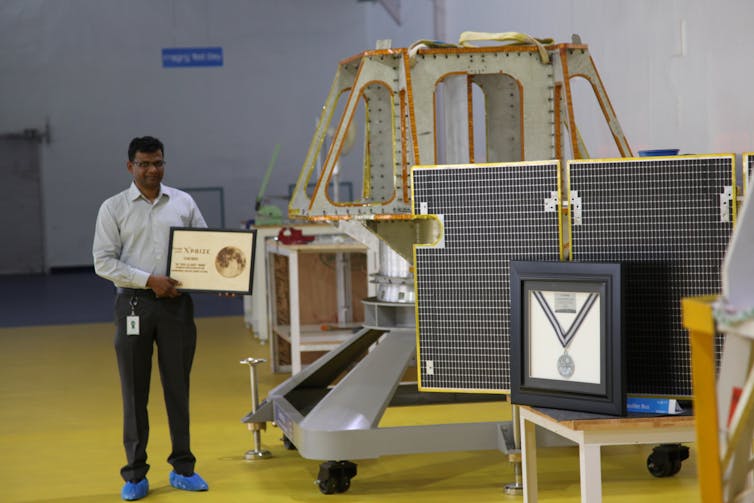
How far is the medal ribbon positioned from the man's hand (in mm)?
1708

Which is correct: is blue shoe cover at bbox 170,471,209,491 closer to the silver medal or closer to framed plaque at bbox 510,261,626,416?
framed plaque at bbox 510,261,626,416

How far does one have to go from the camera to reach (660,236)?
331cm

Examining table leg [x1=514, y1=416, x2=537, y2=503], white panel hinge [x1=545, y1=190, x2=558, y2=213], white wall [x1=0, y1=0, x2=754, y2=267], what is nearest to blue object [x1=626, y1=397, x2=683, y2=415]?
table leg [x1=514, y1=416, x2=537, y2=503]

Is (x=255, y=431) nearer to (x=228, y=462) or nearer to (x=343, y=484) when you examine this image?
(x=228, y=462)

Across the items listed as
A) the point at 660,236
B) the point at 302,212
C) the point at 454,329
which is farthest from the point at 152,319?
the point at 660,236

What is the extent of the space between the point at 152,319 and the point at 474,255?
1526 millimetres

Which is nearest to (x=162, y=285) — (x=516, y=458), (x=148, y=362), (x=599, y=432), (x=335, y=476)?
(x=148, y=362)

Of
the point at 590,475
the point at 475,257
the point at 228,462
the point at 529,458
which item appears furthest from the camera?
the point at 228,462

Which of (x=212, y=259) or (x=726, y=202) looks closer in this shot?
(x=726, y=202)

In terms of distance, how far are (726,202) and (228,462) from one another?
112 inches

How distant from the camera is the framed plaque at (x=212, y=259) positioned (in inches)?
171

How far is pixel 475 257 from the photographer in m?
3.62

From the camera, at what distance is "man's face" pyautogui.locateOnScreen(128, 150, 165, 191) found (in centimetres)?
440

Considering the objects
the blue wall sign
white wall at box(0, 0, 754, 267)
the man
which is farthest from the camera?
the blue wall sign
